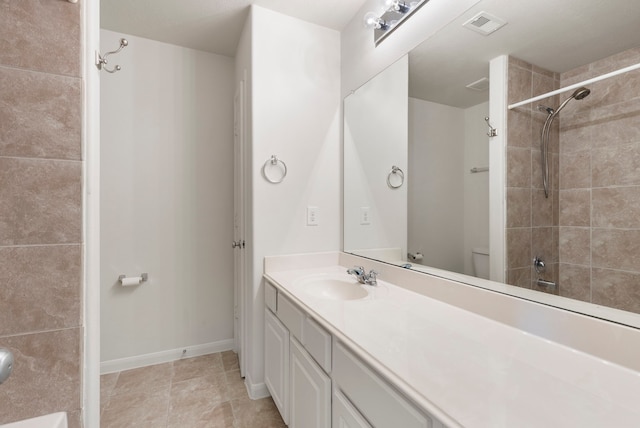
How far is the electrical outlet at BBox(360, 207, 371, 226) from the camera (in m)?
1.84

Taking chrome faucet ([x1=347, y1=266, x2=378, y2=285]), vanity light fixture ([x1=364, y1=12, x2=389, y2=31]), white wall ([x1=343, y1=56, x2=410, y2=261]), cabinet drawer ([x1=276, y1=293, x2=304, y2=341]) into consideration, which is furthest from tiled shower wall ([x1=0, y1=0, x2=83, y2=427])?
white wall ([x1=343, y1=56, x2=410, y2=261])

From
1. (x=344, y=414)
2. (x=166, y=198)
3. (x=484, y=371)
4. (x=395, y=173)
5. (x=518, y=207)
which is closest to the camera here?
(x=484, y=371)

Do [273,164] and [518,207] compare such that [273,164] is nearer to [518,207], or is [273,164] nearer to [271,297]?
[271,297]

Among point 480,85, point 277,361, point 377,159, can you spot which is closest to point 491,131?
point 480,85

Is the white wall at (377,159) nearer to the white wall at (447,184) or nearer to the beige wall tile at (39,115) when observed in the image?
the white wall at (447,184)

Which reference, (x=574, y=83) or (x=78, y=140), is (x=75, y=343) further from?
(x=574, y=83)

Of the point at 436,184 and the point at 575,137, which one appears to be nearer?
the point at 575,137

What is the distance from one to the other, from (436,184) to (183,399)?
78.0 inches

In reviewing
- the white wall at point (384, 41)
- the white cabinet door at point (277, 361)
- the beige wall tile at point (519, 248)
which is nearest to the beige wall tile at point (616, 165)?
the beige wall tile at point (519, 248)

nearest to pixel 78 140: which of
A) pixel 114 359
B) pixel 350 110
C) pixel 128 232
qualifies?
pixel 128 232

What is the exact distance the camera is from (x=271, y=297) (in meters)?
1.62

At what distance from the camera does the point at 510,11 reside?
3.32 ft

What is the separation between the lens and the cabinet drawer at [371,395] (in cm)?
64

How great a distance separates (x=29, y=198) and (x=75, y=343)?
52cm
